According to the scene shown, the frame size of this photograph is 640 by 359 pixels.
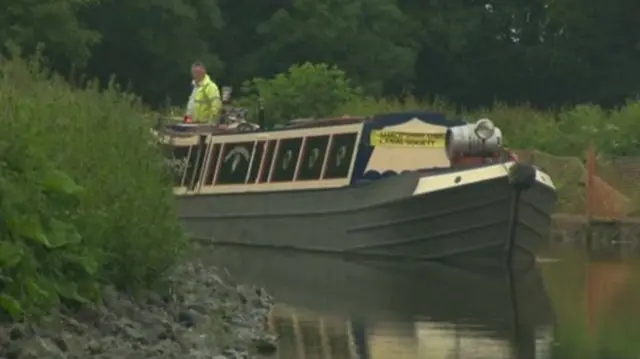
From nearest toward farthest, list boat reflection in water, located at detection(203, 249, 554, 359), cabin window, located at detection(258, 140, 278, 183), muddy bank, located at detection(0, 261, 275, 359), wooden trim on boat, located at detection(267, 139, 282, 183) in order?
muddy bank, located at detection(0, 261, 275, 359) < boat reflection in water, located at detection(203, 249, 554, 359) < wooden trim on boat, located at detection(267, 139, 282, 183) < cabin window, located at detection(258, 140, 278, 183)

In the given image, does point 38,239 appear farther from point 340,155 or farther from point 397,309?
point 340,155

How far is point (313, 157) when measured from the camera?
23.9 m

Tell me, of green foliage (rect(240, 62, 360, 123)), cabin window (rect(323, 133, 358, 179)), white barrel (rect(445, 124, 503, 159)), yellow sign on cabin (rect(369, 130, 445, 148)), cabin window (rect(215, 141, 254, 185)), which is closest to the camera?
white barrel (rect(445, 124, 503, 159))

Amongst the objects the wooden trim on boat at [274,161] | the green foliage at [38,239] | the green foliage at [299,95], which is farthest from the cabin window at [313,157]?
the green foliage at [38,239]

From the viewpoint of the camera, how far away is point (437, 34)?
55.8 metres

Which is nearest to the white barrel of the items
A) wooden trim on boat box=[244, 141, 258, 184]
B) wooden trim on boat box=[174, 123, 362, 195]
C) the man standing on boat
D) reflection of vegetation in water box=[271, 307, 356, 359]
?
wooden trim on boat box=[174, 123, 362, 195]

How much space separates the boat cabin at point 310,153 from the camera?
2284 cm

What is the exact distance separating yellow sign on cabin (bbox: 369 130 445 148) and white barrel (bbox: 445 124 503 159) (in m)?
0.16

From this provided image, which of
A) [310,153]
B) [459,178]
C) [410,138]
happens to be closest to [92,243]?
[459,178]

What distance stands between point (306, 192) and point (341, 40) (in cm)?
2690

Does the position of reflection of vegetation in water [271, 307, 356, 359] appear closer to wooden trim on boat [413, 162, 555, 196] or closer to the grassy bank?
the grassy bank

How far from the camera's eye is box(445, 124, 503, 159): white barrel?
74.1 ft

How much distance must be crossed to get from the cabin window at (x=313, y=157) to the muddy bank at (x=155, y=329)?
8318mm

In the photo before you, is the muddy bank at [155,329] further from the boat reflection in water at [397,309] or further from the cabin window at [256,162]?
the cabin window at [256,162]
